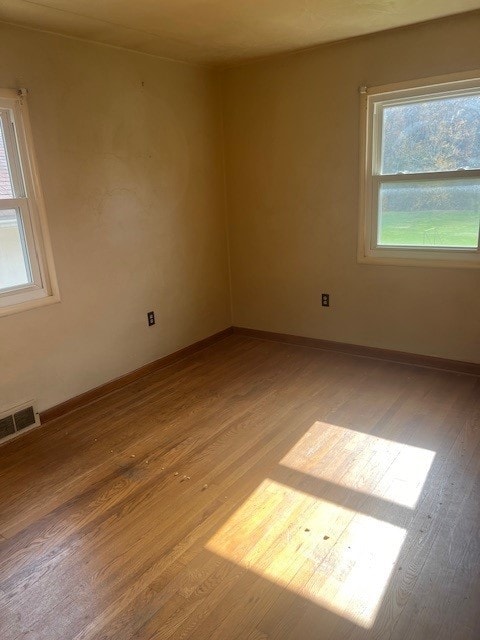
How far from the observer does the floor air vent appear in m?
2.78

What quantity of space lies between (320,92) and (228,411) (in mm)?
2471

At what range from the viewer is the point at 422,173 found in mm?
3217

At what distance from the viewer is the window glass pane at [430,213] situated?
314 centimetres

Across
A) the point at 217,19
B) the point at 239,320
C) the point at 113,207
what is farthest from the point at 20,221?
the point at 239,320

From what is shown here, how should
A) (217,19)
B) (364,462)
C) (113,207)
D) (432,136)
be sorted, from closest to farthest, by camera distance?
(364,462) → (217,19) → (432,136) → (113,207)

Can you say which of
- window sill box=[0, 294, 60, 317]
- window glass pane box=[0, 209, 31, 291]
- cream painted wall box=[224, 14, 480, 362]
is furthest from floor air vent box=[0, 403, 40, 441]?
cream painted wall box=[224, 14, 480, 362]

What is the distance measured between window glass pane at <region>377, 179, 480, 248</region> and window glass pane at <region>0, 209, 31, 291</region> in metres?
2.51

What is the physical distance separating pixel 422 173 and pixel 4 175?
2.71 meters

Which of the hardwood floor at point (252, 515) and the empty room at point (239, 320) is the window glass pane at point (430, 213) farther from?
the hardwood floor at point (252, 515)

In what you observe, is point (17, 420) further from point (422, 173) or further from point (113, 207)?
point (422, 173)

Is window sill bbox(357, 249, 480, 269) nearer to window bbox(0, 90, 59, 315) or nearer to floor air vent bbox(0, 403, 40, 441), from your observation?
window bbox(0, 90, 59, 315)

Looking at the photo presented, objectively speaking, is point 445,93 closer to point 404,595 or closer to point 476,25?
point 476,25

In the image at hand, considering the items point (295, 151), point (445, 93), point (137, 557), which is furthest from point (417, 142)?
point (137, 557)

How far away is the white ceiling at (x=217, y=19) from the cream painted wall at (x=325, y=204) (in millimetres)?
219
